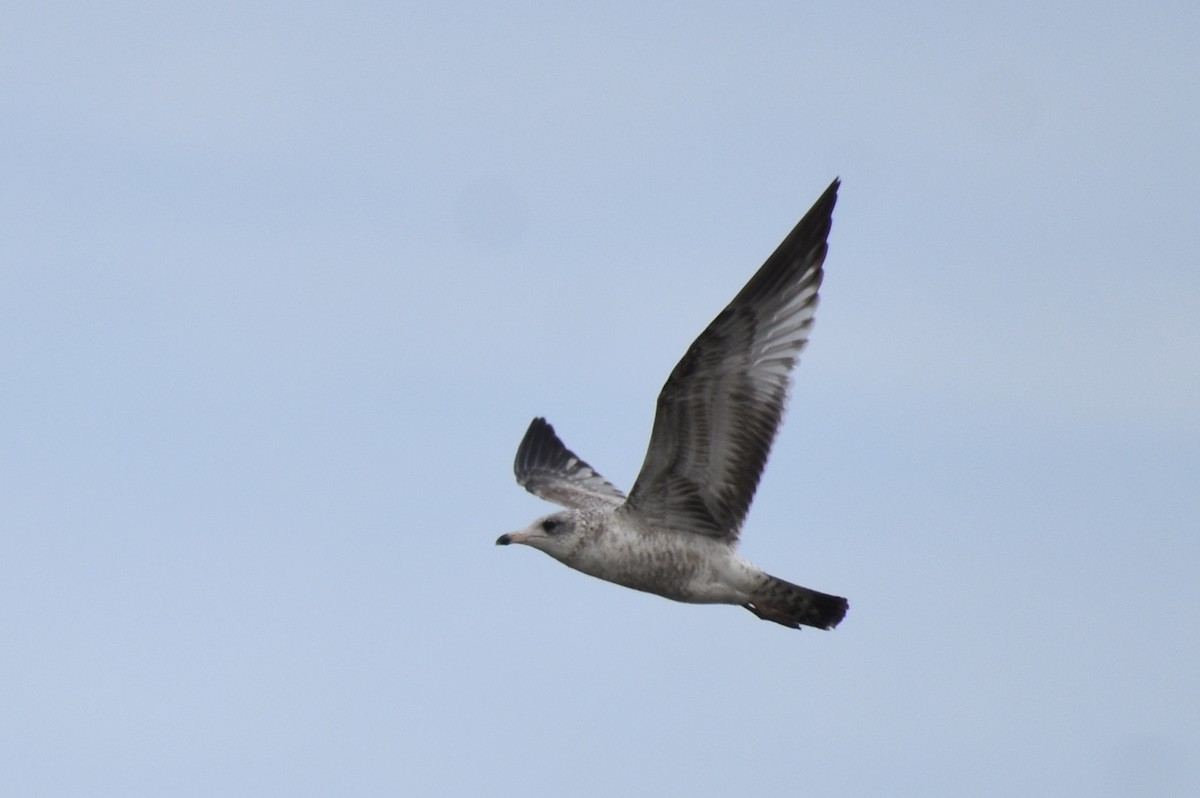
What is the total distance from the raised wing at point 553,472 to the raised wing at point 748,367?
440cm

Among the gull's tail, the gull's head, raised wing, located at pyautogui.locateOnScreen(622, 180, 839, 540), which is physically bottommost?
the gull's tail

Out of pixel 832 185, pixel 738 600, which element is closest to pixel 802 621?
pixel 738 600

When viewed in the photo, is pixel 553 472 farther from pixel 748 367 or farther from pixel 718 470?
pixel 748 367

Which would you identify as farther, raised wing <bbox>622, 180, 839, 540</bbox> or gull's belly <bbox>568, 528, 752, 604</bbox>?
gull's belly <bbox>568, 528, 752, 604</bbox>

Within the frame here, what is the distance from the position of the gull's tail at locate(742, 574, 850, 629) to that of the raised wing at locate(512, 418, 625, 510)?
4.29 m

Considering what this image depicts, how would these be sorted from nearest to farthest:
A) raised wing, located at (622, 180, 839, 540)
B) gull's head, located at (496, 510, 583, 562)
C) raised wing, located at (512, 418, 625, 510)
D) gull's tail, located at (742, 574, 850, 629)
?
raised wing, located at (622, 180, 839, 540), gull's tail, located at (742, 574, 850, 629), gull's head, located at (496, 510, 583, 562), raised wing, located at (512, 418, 625, 510)

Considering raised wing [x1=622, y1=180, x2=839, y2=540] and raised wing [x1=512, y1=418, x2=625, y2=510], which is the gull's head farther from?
raised wing [x1=512, y1=418, x2=625, y2=510]

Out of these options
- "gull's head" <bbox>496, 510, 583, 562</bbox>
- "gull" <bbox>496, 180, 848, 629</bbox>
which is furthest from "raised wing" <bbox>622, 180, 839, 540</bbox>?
"gull's head" <bbox>496, 510, 583, 562</bbox>

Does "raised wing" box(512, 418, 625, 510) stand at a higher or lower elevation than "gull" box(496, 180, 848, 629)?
higher

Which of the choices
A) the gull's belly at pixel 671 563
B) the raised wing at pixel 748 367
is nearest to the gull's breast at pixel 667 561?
the gull's belly at pixel 671 563

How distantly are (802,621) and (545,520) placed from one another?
2753 mm

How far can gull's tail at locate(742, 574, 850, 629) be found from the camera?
2227 cm

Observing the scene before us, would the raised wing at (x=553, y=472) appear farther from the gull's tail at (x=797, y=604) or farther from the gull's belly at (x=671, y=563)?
the gull's tail at (x=797, y=604)

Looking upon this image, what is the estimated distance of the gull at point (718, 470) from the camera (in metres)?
21.8
